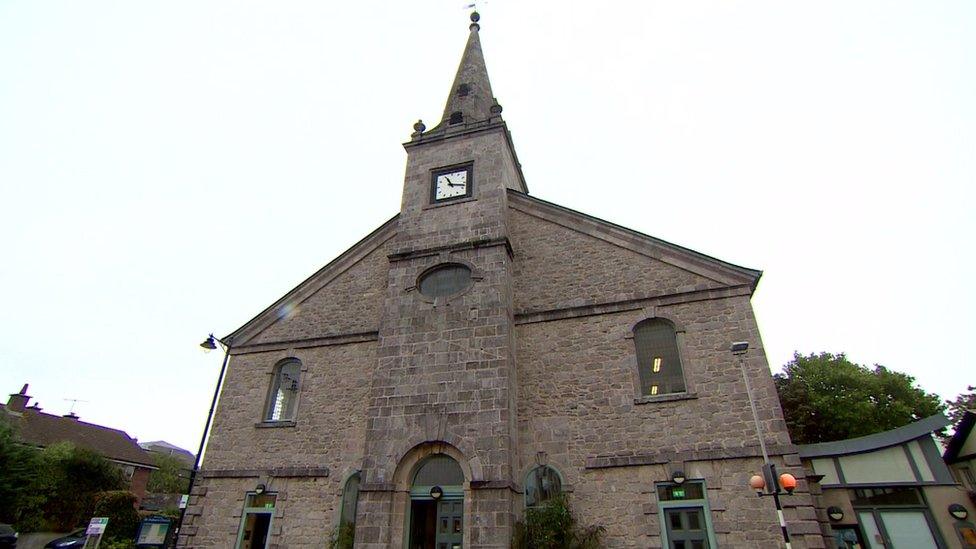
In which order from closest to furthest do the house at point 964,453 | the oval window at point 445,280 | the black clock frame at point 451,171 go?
1. the oval window at point 445,280
2. the house at point 964,453
3. the black clock frame at point 451,171

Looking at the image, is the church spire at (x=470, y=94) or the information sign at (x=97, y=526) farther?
the church spire at (x=470, y=94)

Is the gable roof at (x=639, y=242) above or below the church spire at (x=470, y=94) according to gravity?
below

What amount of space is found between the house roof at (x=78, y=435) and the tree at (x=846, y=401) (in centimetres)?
4269

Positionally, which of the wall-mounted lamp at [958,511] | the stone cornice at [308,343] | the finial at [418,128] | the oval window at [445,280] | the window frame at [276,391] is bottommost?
the wall-mounted lamp at [958,511]

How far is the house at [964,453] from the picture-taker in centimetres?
1442

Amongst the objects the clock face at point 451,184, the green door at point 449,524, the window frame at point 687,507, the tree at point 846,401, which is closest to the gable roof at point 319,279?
the clock face at point 451,184

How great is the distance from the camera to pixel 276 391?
15031mm

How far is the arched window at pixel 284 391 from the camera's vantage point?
47.5 feet

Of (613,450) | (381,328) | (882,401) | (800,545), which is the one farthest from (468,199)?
(882,401)

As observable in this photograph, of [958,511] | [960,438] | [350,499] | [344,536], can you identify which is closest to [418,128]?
[350,499]

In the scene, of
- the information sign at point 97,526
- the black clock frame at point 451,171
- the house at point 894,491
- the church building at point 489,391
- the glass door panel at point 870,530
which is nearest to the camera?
the church building at point 489,391

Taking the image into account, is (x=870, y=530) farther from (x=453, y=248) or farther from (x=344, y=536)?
(x=344, y=536)

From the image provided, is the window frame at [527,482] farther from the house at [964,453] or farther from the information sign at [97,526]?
the information sign at [97,526]

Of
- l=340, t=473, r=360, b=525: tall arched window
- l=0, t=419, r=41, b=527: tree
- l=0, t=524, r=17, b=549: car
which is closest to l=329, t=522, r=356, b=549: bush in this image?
l=340, t=473, r=360, b=525: tall arched window
